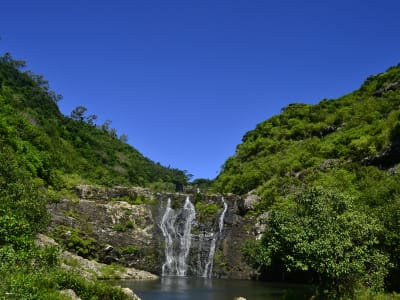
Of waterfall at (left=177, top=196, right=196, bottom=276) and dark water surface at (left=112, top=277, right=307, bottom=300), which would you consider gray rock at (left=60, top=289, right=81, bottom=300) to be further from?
waterfall at (left=177, top=196, right=196, bottom=276)

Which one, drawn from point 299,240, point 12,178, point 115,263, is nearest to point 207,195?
point 115,263

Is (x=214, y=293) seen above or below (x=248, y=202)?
below

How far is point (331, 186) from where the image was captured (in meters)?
50.2

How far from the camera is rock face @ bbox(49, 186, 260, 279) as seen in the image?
52.7 metres

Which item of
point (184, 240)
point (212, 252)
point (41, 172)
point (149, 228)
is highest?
point (41, 172)

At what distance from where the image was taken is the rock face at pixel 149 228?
52719 millimetres

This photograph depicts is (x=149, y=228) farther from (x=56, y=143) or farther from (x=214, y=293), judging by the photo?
(x=56, y=143)

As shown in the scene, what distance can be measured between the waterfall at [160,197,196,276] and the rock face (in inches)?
7.3

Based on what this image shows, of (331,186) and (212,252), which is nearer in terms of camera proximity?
(331,186)

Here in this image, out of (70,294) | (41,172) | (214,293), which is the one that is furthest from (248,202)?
(70,294)

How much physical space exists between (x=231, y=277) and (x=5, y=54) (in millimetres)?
114833

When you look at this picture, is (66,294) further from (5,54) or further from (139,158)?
(5,54)

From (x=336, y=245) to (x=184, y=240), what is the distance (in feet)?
126

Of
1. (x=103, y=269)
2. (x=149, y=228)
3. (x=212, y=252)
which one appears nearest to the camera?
(x=103, y=269)
